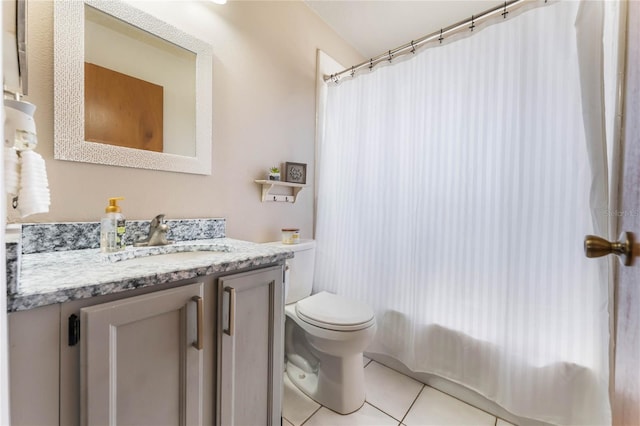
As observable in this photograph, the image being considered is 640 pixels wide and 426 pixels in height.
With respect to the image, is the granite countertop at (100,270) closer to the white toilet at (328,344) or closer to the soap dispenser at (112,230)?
the soap dispenser at (112,230)

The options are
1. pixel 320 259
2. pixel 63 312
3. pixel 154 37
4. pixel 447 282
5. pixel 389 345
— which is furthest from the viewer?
pixel 320 259

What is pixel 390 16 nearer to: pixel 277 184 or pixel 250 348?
pixel 277 184

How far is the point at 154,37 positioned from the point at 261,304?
1.27m

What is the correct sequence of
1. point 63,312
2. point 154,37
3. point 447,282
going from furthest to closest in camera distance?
point 447,282
point 154,37
point 63,312

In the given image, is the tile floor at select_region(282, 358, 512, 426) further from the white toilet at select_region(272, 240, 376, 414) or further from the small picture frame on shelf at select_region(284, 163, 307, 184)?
the small picture frame on shelf at select_region(284, 163, 307, 184)

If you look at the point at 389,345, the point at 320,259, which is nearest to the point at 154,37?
the point at 320,259

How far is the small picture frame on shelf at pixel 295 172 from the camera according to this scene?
5.82 feet

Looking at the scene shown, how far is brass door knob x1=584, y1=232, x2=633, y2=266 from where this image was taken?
0.47 meters

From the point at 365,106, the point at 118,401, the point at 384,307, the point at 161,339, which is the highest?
the point at 365,106

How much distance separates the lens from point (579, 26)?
1.06m

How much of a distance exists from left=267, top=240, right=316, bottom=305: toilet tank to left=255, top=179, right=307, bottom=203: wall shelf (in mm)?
297

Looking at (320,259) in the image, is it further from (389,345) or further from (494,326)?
(494,326)

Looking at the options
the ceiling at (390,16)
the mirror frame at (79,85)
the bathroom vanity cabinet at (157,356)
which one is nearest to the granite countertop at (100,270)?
the bathroom vanity cabinet at (157,356)

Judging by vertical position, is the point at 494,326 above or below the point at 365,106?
below
